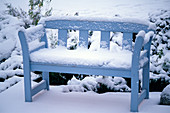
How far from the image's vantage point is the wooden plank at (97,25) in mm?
3451

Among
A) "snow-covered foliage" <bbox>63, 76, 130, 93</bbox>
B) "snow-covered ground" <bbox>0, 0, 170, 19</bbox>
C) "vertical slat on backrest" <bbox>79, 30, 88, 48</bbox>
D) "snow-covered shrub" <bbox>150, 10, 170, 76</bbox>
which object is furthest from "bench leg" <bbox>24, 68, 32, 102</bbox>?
"snow-covered ground" <bbox>0, 0, 170, 19</bbox>

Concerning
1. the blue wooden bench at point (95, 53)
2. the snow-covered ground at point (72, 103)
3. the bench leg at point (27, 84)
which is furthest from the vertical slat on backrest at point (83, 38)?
the bench leg at point (27, 84)

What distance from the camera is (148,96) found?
11.4 ft

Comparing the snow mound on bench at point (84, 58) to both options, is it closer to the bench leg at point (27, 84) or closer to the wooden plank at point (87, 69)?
the wooden plank at point (87, 69)

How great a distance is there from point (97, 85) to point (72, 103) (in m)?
0.58

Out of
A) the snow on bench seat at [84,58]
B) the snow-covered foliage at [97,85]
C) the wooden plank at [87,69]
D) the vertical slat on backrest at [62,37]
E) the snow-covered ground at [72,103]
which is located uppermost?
the vertical slat on backrest at [62,37]

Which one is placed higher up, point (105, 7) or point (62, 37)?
point (105, 7)

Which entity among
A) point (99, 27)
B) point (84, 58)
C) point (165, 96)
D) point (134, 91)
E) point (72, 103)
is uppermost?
point (99, 27)

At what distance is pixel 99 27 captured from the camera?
356 centimetres

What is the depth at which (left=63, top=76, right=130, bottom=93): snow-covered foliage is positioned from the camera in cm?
378

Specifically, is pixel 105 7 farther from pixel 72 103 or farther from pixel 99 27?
pixel 72 103

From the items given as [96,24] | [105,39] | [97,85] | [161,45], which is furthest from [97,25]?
[161,45]

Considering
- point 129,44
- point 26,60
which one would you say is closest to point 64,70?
point 26,60

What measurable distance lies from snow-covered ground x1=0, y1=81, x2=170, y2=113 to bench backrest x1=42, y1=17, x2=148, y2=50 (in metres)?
0.59
